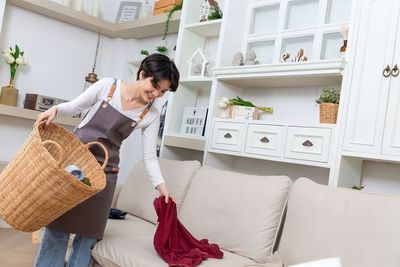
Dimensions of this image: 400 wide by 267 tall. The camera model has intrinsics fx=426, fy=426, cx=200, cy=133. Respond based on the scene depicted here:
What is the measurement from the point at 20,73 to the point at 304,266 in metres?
3.25

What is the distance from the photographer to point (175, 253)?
1.94 metres

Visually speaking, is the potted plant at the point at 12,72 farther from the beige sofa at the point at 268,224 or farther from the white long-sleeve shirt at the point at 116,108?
the white long-sleeve shirt at the point at 116,108

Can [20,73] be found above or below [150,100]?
above

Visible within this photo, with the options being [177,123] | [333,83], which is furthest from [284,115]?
[177,123]

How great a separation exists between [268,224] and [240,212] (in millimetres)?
162

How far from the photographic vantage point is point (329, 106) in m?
2.44

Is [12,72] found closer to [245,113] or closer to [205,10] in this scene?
[205,10]

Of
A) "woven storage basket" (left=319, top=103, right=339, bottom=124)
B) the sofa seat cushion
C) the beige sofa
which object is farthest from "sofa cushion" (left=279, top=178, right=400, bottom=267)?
"woven storage basket" (left=319, top=103, right=339, bottom=124)

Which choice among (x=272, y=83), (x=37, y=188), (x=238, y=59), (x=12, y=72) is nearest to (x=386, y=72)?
(x=272, y=83)

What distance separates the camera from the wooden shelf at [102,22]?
380 centimetres

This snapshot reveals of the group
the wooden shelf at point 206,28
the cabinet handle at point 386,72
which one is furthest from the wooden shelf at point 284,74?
the wooden shelf at point 206,28

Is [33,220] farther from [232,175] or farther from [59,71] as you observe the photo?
[59,71]

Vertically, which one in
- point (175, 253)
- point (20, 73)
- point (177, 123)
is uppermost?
point (20, 73)

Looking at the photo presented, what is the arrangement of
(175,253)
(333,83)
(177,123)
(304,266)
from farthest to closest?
(177,123) → (333,83) → (175,253) → (304,266)
